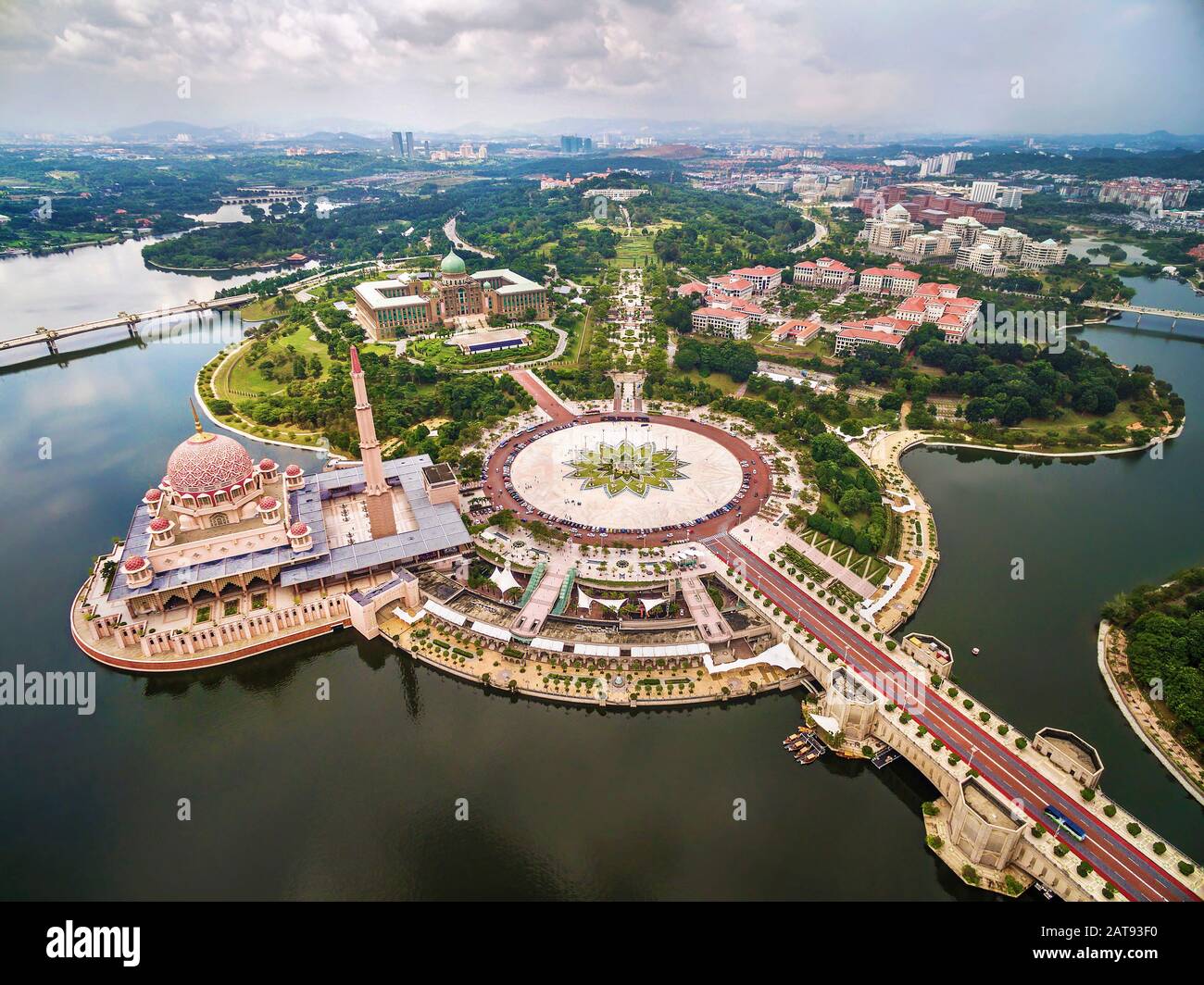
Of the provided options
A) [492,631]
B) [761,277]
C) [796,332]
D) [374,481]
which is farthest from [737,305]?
[492,631]

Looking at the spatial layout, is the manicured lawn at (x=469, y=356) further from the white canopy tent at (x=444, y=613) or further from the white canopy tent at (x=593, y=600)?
the white canopy tent at (x=593, y=600)

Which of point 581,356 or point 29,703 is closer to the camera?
point 29,703

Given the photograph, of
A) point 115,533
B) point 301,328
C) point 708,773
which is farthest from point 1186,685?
point 301,328

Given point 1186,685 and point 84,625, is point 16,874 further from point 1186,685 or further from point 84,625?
point 1186,685

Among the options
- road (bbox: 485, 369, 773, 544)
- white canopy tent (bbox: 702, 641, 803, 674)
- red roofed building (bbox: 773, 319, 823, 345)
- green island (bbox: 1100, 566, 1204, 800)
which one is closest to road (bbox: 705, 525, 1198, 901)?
white canopy tent (bbox: 702, 641, 803, 674)

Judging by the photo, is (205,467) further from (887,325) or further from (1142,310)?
(1142,310)

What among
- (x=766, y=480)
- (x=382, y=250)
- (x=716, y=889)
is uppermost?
(x=382, y=250)

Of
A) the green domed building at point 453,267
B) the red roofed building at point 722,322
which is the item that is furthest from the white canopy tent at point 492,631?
the green domed building at point 453,267
